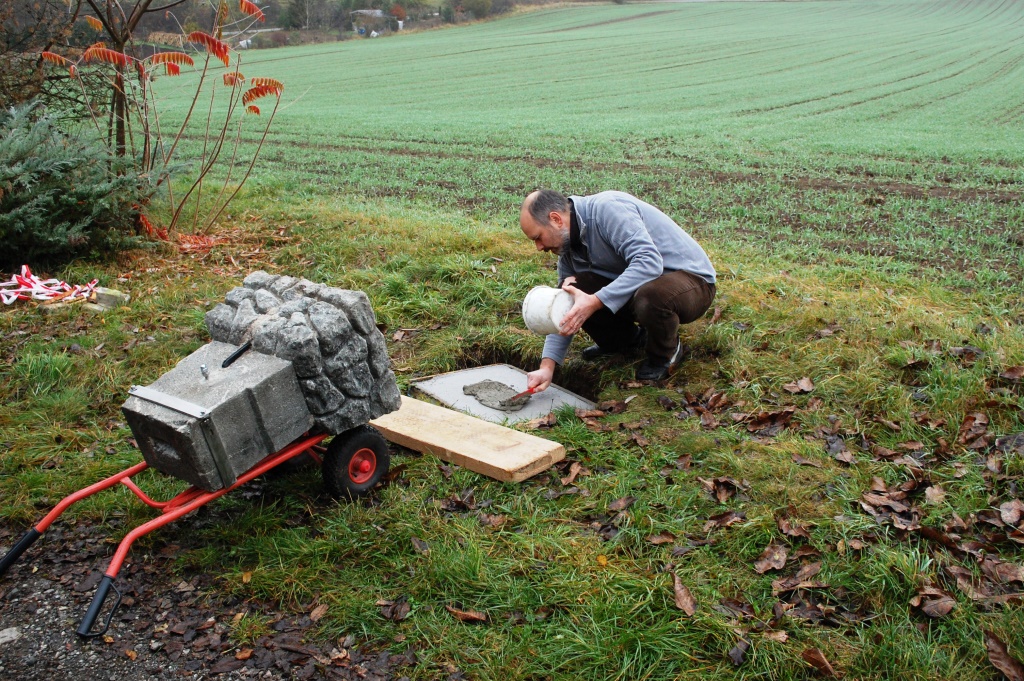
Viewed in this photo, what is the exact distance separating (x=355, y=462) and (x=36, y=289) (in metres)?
4.19

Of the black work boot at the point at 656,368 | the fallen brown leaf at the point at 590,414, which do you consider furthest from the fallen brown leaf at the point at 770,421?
the fallen brown leaf at the point at 590,414

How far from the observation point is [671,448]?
13.4ft

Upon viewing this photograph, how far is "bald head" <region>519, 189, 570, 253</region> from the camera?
4496 mm

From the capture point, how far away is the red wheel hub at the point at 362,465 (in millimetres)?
3800

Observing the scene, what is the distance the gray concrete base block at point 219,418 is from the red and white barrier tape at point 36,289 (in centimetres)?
366

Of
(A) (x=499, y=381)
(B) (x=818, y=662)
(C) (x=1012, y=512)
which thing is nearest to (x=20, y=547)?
(A) (x=499, y=381)

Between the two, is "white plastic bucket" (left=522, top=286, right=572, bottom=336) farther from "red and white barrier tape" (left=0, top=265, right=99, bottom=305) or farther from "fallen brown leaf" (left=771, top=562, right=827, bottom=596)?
"red and white barrier tape" (left=0, top=265, right=99, bottom=305)

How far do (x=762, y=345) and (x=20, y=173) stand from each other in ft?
20.2

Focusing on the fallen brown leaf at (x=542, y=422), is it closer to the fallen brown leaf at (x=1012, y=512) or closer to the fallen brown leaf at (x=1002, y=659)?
the fallen brown leaf at (x=1012, y=512)

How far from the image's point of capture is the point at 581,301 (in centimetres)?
436

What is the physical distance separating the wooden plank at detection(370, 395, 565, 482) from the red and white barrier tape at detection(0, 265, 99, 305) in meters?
3.49

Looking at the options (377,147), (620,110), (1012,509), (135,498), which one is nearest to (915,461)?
(1012,509)

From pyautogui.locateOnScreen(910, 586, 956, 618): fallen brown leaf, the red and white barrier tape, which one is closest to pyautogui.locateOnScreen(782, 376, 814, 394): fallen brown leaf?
pyautogui.locateOnScreen(910, 586, 956, 618): fallen brown leaf

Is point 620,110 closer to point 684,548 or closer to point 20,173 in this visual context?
point 20,173
